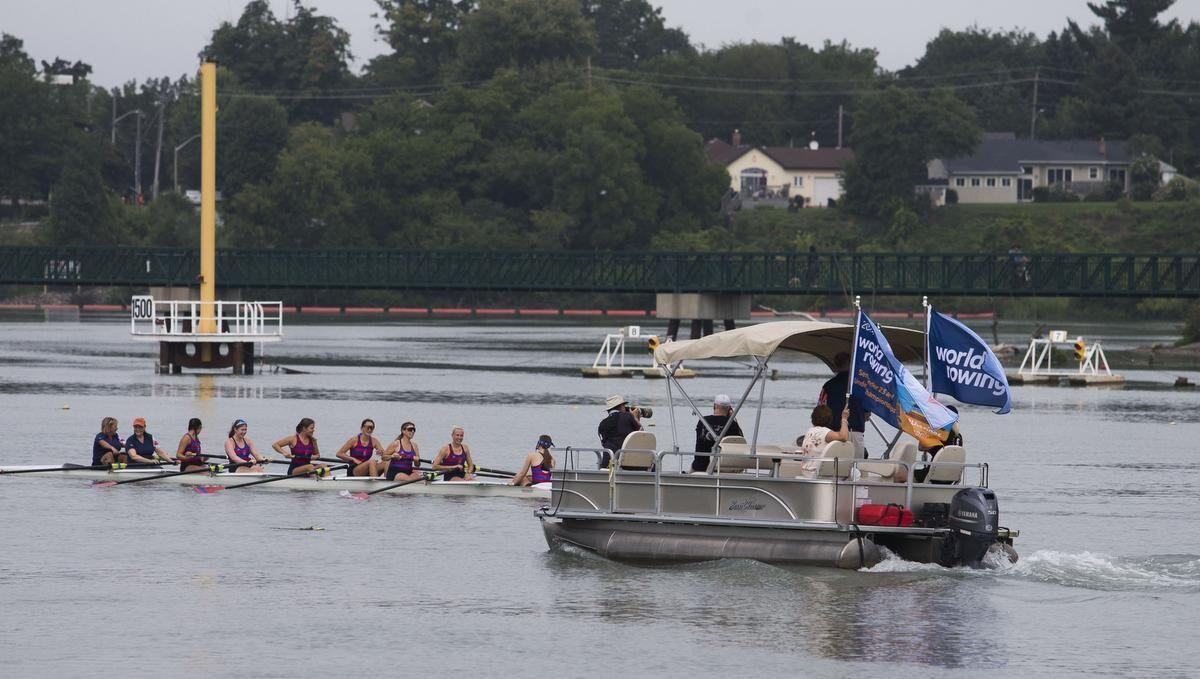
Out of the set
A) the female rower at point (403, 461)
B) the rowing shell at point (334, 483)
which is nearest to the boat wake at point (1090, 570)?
the rowing shell at point (334, 483)

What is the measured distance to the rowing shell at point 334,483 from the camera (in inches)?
1555

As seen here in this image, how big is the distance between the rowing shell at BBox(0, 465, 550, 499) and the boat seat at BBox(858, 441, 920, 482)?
9953mm

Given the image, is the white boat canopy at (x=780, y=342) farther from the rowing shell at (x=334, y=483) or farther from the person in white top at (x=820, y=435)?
the rowing shell at (x=334, y=483)

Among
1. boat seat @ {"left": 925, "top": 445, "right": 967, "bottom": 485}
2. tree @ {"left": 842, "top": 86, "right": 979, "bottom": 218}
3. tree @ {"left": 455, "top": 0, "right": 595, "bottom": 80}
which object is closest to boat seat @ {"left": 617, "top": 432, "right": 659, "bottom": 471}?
boat seat @ {"left": 925, "top": 445, "right": 967, "bottom": 485}

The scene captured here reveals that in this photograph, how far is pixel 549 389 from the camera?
7725 centimetres

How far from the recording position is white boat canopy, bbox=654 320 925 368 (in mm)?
30578

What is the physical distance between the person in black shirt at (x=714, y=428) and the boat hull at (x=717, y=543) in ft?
4.50

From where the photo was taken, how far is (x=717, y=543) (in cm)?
3038

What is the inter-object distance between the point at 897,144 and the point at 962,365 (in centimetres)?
15391

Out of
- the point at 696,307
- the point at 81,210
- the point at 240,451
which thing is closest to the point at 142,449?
the point at 240,451

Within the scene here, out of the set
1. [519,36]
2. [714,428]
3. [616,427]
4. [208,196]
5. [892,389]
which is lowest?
[616,427]

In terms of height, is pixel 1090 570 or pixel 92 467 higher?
pixel 92 467

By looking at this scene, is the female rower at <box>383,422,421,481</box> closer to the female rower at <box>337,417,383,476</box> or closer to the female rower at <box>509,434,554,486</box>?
the female rower at <box>337,417,383,476</box>

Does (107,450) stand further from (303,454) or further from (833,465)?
(833,465)
